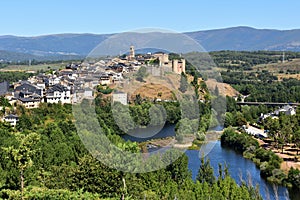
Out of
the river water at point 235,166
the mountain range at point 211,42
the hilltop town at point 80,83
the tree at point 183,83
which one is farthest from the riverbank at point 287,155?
the mountain range at point 211,42

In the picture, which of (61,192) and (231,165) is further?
(231,165)

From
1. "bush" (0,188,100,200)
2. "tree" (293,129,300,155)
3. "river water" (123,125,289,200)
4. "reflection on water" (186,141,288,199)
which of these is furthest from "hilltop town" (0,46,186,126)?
"tree" (293,129,300,155)

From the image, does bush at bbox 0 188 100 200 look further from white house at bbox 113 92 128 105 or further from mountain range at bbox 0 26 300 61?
mountain range at bbox 0 26 300 61

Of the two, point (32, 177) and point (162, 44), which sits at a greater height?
point (162, 44)

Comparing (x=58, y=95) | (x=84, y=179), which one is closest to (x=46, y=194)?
(x=84, y=179)

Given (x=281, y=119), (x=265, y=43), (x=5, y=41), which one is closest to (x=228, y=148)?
(x=281, y=119)

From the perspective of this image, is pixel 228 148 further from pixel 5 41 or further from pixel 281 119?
pixel 5 41
